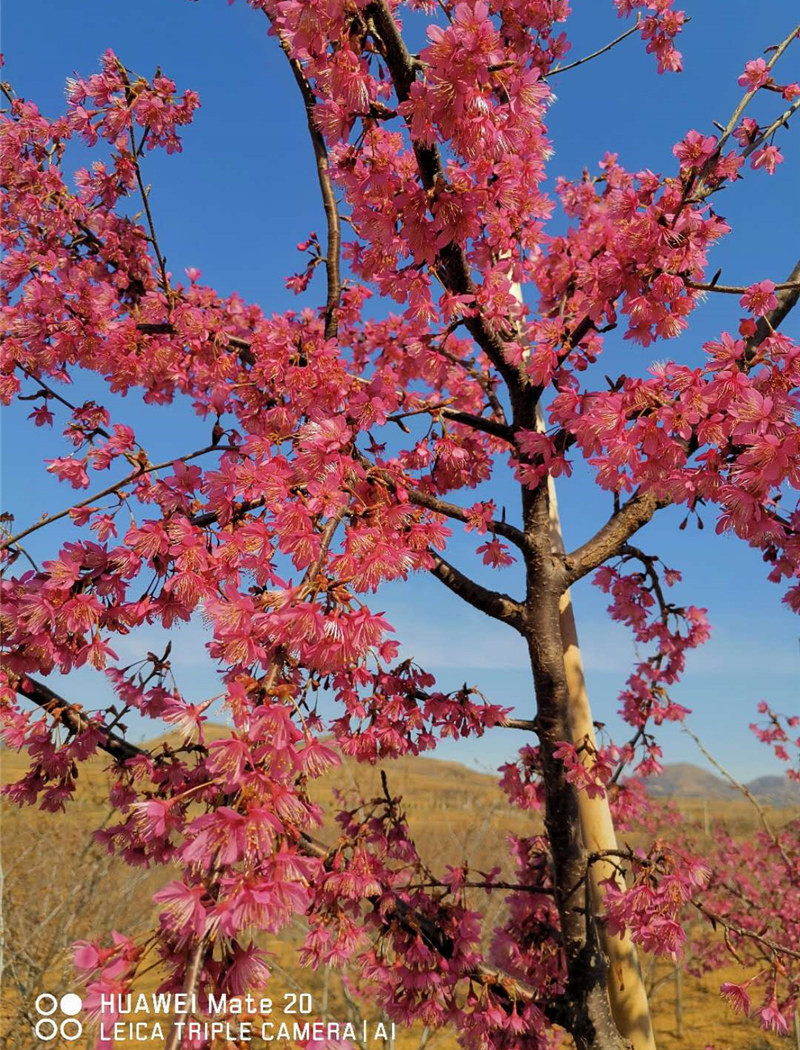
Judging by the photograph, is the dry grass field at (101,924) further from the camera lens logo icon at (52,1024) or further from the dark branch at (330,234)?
the dark branch at (330,234)

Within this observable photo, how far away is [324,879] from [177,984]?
3.81ft

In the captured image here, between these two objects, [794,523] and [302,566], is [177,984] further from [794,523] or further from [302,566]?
[794,523]

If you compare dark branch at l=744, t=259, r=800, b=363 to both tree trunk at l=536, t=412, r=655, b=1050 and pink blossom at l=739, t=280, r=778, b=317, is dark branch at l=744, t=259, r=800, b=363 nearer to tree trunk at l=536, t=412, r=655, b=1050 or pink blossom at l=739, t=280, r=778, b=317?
pink blossom at l=739, t=280, r=778, b=317

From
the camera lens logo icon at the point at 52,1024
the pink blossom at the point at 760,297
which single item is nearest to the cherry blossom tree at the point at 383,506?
the pink blossom at the point at 760,297

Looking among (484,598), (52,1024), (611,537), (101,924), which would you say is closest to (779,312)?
(611,537)

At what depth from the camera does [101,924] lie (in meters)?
6.71

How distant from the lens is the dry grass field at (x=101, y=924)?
5422 mm

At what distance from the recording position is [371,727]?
3189 mm

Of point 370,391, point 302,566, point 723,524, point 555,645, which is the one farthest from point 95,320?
point 723,524

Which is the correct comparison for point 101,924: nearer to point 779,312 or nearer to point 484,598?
point 484,598

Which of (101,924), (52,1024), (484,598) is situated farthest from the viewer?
(101,924)

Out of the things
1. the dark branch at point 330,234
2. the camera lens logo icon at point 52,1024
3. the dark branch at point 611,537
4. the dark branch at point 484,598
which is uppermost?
the dark branch at point 330,234

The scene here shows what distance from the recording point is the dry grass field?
213 inches

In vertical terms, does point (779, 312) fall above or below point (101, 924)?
above
